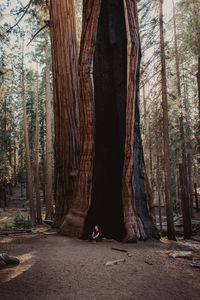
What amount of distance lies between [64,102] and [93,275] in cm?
508

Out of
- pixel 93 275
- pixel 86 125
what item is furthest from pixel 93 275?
pixel 86 125

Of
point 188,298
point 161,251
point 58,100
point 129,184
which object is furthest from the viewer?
point 58,100

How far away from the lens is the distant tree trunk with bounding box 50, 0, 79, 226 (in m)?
6.58

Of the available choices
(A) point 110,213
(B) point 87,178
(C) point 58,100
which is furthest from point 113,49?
(A) point 110,213

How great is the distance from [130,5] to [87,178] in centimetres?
450

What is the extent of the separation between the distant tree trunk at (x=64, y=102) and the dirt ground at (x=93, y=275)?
2.29 metres

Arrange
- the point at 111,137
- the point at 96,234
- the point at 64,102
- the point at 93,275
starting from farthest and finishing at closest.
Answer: the point at 64,102 → the point at 111,137 → the point at 96,234 → the point at 93,275

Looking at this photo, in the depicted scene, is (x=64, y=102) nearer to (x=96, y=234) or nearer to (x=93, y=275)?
(x=96, y=234)

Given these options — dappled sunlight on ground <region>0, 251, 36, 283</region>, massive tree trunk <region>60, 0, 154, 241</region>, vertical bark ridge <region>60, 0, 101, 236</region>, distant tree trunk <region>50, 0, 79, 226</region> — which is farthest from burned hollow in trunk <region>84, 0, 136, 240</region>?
dappled sunlight on ground <region>0, 251, 36, 283</region>

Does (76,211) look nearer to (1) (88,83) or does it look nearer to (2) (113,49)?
(1) (88,83)

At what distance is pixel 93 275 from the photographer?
3.03m

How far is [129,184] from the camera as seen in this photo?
5.49 metres

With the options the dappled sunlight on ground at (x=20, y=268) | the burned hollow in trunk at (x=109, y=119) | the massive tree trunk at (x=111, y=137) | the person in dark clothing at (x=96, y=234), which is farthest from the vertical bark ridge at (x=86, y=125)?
the dappled sunlight on ground at (x=20, y=268)

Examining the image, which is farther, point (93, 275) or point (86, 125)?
point (86, 125)
